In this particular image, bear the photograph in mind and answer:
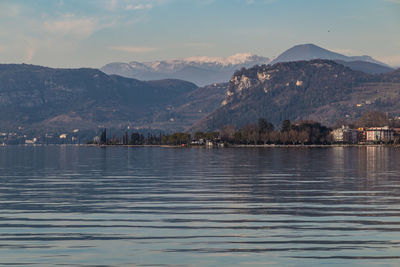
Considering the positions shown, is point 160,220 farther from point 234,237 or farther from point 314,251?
point 314,251

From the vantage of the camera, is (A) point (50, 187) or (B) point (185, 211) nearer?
(B) point (185, 211)

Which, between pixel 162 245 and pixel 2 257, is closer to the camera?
pixel 2 257

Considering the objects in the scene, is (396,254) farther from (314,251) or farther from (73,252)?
(73,252)

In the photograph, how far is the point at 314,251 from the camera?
33062 millimetres

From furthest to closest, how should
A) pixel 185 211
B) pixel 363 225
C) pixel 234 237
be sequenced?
pixel 185 211
pixel 363 225
pixel 234 237

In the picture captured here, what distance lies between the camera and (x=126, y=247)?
34.5 m

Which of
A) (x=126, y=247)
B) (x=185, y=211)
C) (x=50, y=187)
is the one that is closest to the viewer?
(x=126, y=247)

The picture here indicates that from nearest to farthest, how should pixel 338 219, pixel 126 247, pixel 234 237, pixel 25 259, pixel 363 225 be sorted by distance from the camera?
pixel 25 259, pixel 126 247, pixel 234 237, pixel 363 225, pixel 338 219

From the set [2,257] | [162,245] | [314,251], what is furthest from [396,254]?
[2,257]

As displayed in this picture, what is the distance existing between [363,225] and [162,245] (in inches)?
546

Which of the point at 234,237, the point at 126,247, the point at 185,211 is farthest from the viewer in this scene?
the point at 185,211

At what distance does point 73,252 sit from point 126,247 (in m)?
2.83

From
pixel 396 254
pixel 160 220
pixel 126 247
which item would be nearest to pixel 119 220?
pixel 160 220

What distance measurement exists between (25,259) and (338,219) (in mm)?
21878
